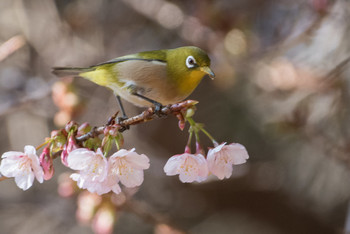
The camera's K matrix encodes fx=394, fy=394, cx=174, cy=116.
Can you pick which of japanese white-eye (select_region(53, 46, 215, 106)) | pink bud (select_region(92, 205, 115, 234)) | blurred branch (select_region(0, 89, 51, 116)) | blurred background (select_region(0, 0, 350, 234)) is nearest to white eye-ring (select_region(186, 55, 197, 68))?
japanese white-eye (select_region(53, 46, 215, 106))

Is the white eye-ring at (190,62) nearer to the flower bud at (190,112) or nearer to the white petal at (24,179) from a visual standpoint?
the flower bud at (190,112)

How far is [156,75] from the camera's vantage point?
2.00 meters

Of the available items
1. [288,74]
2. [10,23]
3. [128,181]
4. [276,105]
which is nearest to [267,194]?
[276,105]

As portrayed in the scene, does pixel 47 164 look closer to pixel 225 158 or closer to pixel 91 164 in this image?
pixel 91 164

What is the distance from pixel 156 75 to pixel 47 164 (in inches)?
28.6

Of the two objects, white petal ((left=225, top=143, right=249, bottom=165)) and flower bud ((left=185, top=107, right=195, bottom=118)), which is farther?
white petal ((left=225, top=143, right=249, bottom=165))

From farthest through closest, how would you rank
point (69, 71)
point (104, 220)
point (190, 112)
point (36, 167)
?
point (104, 220) < point (69, 71) < point (36, 167) < point (190, 112)

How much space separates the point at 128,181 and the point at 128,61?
0.76 meters

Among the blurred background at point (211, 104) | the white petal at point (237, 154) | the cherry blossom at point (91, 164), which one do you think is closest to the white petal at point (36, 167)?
the cherry blossom at point (91, 164)

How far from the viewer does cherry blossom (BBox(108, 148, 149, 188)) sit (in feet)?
4.74

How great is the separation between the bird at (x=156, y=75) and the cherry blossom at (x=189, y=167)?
46 centimetres

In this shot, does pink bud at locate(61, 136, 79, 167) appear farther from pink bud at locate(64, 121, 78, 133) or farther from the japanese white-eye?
the japanese white-eye

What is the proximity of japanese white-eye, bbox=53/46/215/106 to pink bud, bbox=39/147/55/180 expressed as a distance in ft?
1.89

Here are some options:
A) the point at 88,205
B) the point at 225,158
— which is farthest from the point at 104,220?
the point at 225,158
